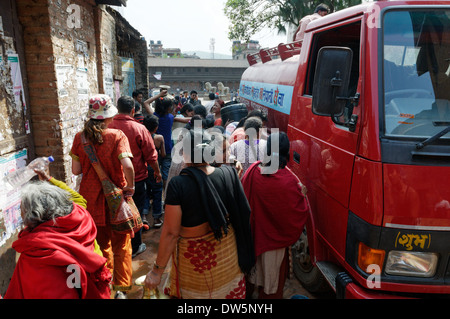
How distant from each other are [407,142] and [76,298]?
6.87 ft

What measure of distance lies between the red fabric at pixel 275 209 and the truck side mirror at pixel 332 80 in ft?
2.26

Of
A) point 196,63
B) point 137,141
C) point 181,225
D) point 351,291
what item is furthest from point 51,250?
point 196,63

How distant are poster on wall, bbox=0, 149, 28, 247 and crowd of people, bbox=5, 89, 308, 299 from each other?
1.97ft

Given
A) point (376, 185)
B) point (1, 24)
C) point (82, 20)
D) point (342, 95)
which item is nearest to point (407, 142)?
point (376, 185)

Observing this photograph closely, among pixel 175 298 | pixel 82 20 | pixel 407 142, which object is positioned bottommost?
pixel 175 298

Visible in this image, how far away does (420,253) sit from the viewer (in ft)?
6.00

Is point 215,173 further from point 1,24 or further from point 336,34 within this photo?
point 1,24

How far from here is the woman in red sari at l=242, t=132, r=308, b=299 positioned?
8.32 ft

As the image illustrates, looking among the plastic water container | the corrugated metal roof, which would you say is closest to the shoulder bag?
the plastic water container

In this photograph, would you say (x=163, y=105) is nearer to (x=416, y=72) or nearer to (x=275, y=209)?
(x=275, y=209)

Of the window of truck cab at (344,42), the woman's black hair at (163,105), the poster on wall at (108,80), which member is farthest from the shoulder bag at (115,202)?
the poster on wall at (108,80)

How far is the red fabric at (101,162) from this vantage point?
280 cm

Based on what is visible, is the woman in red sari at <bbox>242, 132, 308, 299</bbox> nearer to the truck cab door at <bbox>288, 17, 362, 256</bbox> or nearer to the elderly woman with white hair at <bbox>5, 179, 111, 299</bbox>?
the truck cab door at <bbox>288, 17, 362, 256</bbox>

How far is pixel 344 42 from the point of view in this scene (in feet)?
9.36
